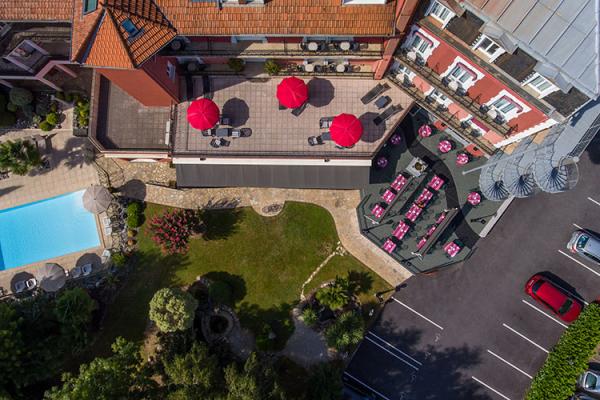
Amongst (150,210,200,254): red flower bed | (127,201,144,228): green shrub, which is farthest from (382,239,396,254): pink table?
(127,201,144,228): green shrub

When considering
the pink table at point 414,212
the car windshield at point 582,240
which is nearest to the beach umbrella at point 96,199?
the pink table at point 414,212

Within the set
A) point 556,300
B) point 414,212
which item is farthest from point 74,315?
point 556,300

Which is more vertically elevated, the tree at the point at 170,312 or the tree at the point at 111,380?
the tree at the point at 170,312

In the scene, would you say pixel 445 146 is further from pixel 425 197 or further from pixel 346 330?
pixel 346 330

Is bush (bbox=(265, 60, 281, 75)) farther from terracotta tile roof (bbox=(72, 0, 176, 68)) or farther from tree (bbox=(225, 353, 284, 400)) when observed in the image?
tree (bbox=(225, 353, 284, 400))

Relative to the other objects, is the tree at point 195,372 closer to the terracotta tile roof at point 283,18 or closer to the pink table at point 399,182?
the pink table at point 399,182

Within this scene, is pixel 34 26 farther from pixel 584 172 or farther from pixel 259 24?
pixel 584 172
